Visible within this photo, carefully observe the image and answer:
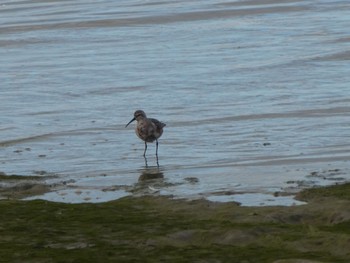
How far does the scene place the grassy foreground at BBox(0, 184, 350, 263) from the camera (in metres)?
8.49

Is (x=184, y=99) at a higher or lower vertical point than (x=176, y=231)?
higher

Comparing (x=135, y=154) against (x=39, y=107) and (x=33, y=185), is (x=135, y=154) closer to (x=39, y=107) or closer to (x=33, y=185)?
(x=33, y=185)

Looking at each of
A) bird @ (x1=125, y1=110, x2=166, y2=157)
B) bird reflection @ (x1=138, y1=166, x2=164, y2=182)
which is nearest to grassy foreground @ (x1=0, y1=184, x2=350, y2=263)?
bird reflection @ (x1=138, y1=166, x2=164, y2=182)

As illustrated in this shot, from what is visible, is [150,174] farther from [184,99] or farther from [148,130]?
[184,99]

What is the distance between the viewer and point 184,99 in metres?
19.1

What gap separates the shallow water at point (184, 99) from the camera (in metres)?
13.1

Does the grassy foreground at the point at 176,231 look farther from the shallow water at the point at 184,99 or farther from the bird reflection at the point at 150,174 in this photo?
the bird reflection at the point at 150,174

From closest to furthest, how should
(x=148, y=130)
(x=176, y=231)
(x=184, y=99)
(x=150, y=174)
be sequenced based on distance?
(x=176, y=231) < (x=150, y=174) < (x=148, y=130) < (x=184, y=99)

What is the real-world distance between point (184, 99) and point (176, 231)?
9951 millimetres

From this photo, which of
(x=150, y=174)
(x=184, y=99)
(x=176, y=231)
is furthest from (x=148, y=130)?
(x=176, y=231)

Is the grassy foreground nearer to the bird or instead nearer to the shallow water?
the shallow water

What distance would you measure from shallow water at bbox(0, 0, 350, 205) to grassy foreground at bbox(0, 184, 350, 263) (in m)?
0.95

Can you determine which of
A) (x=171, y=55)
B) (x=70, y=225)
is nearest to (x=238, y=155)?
(x=70, y=225)

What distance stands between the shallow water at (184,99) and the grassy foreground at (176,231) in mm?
945
